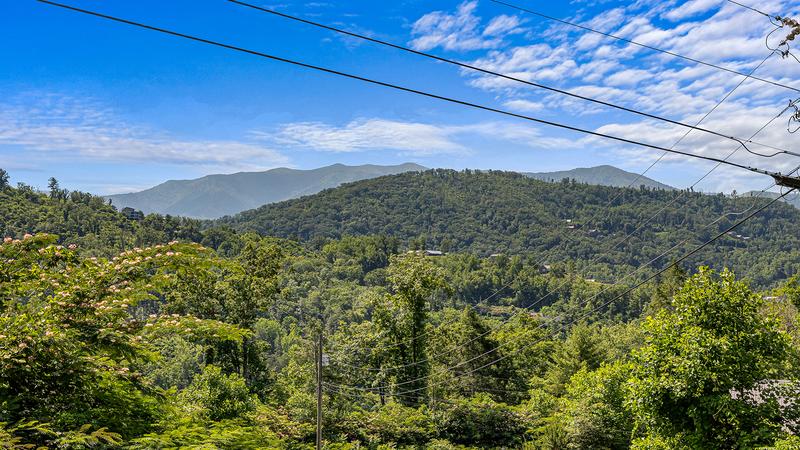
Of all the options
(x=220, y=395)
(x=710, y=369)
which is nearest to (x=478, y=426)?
(x=220, y=395)

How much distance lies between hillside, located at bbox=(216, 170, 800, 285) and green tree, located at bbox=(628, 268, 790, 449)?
126m

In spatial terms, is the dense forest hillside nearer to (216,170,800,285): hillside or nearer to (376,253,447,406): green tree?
(376,253,447,406): green tree

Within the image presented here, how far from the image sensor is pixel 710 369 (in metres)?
8.36

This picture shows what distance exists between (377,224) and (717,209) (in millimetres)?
109166

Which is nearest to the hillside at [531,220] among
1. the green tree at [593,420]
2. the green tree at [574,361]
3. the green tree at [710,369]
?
the green tree at [574,361]

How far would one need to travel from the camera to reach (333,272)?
97.1 meters

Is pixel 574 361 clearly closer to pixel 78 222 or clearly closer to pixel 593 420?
pixel 593 420

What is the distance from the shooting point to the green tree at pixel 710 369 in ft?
27.2

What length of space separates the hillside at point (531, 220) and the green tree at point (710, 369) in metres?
126

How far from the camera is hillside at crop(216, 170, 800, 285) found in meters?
141

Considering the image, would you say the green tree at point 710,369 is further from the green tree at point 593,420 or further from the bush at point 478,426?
the bush at point 478,426

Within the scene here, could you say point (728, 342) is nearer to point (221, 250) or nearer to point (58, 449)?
point (58, 449)

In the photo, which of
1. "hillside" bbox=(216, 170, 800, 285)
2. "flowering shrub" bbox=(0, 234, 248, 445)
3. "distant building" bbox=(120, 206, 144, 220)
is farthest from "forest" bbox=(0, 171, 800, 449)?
"hillside" bbox=(216, 170, 800, 285)

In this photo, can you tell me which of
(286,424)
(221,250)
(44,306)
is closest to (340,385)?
(286,424)
